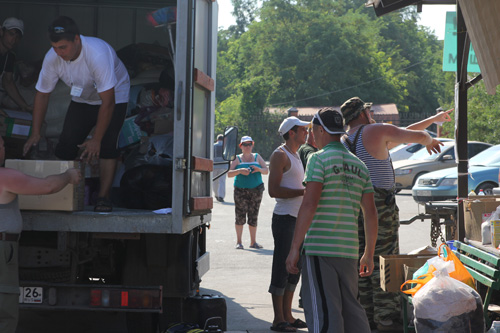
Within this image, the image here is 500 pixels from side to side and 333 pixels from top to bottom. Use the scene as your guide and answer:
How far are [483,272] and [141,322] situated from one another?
2.69 m

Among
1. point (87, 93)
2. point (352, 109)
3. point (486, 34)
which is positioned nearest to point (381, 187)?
point (352, 109)

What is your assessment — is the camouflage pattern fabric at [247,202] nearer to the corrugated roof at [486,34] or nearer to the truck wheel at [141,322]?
the truck wheel at [141,322]

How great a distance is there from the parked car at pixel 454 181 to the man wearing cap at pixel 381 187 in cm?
1093

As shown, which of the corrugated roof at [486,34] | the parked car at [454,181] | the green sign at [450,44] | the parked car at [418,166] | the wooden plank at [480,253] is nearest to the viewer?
the corrugated roof at [486,34]

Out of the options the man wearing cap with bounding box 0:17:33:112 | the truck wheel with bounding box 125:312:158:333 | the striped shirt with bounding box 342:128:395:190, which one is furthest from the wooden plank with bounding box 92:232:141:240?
the man wearing cap with bounding box 0:17:33:112

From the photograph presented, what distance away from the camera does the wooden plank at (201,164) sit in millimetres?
5469

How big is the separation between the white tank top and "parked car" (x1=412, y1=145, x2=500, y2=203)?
1086 cm

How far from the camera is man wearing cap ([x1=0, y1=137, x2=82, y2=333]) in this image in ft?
16.1

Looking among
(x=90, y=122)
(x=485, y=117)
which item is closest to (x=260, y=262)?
(x=90, y=122)

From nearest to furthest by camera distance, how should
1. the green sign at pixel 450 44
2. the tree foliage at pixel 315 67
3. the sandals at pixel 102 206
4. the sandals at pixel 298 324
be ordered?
the sandals at pixel 102 206 → the sandals at pixel 298 324 → the green sign at pixel 450 44 → the tree foliage at pixel 315 67

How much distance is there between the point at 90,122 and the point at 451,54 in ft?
15.7

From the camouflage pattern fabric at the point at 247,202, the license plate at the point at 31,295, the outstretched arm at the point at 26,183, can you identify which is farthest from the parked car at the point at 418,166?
the outstretched arm at the point at 26,183

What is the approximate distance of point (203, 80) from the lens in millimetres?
5734

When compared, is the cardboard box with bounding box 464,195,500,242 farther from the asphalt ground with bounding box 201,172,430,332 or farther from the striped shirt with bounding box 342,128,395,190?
the asphalt ground with bounding box 201,172,430,332
